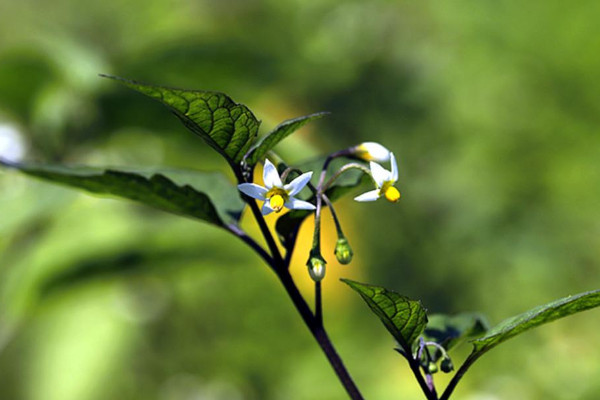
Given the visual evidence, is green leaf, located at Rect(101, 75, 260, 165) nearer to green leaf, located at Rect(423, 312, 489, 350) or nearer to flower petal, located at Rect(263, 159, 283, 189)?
flower petal, located at Rect(263, 159, 283, 189)

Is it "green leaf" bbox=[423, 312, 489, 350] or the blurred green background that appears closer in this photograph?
"green leaf" bbox=[423, 312, 489, 350]

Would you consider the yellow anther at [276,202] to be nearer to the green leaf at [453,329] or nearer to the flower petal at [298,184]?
the flower petal at [298,184]

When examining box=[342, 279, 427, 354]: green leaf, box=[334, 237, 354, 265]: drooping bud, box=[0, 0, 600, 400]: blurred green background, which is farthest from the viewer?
box=[0, 0, 600, 400]: blurred green background

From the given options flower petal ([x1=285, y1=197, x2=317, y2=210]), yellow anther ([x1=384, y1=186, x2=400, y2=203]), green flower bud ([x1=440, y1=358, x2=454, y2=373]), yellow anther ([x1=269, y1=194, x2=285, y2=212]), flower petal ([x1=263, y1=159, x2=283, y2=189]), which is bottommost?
green flower bud ([x1=440, y1=358, x2=454, y2=373])

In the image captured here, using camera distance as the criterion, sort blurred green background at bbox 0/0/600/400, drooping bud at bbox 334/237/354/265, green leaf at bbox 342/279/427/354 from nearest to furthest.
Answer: green leaf at bbox 342/279/427/354
drooping bud at bbox 334/237/354/265
blurred green background at bbox 0/0/600/400

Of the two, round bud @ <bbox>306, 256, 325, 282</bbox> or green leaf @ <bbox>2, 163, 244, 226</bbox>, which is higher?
green leaf @ <bbox>2, 163, 244, 226</bbox>

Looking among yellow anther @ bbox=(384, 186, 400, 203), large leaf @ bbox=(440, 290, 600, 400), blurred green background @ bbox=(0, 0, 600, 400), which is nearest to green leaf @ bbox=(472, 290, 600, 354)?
large leaf @ bbox=(440, 290, 600, 400)

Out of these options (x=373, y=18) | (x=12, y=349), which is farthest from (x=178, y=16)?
(x=12, y=349)

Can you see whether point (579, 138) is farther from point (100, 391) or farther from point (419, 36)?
point (100, 391)
